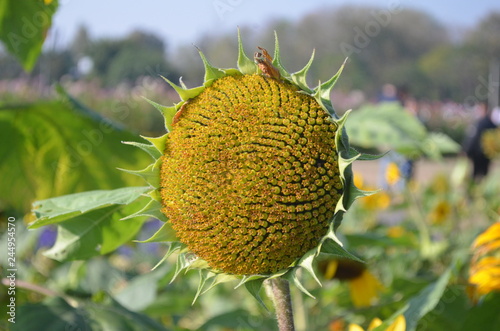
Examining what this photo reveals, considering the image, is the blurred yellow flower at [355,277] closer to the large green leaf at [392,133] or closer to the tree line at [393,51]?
the large green leaf at [392,133]

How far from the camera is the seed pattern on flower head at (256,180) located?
2.65 ft

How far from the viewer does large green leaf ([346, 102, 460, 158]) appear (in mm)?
1888

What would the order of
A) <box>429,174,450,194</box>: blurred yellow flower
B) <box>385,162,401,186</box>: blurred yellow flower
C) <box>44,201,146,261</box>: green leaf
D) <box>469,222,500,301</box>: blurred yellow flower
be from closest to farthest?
<box>44,201,146,261</box>: green leaf
<box>469,222,500,301</box>: blurred yellow flower
<box>385,162,401,186</box>: blurred yellow flower
<box>429,174,450,194</box>: blurred yellow flower

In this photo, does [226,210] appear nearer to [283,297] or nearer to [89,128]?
[283,297]

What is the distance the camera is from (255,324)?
1.63m

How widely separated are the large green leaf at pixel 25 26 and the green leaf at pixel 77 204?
0.78 m

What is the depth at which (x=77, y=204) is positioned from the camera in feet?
3.35

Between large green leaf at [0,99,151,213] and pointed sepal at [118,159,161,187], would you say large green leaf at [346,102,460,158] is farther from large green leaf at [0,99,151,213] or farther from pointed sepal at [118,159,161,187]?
pointed sepal at [118,159,161,187]

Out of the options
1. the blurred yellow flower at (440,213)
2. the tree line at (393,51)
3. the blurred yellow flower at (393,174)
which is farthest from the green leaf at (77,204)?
the tree line at (393,51)

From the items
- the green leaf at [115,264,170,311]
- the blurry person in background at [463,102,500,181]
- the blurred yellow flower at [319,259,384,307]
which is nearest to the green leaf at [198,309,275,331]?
the green leaf at [115,264,170,311]

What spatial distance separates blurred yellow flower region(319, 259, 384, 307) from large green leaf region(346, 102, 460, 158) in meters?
0.41

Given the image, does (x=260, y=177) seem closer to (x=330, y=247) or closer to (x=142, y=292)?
(x=330, y=247)

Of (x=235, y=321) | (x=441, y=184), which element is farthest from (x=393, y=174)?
(x=235, y=321)

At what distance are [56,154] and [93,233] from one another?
85 cm
